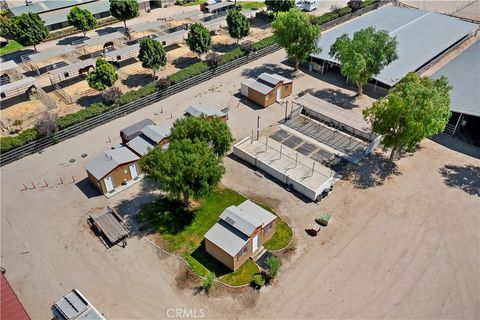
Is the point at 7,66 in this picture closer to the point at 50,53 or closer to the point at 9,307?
the point at 50,53

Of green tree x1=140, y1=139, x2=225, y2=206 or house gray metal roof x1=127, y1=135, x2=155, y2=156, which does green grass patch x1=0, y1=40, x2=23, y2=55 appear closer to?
house gray metal roof x1=127, y1=135, x2=155, y2=156

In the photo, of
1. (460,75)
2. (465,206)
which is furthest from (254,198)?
(460,75)

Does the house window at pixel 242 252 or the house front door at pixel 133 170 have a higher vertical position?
the house front door at pixel 133 170

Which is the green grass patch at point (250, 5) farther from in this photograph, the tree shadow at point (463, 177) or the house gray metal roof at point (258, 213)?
the house gray metal roof at point (258, 213)

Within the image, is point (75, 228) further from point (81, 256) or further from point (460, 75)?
point (460, 75)

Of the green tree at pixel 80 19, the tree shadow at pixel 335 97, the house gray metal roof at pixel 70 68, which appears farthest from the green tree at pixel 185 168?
the green tree at pixel 80 19
